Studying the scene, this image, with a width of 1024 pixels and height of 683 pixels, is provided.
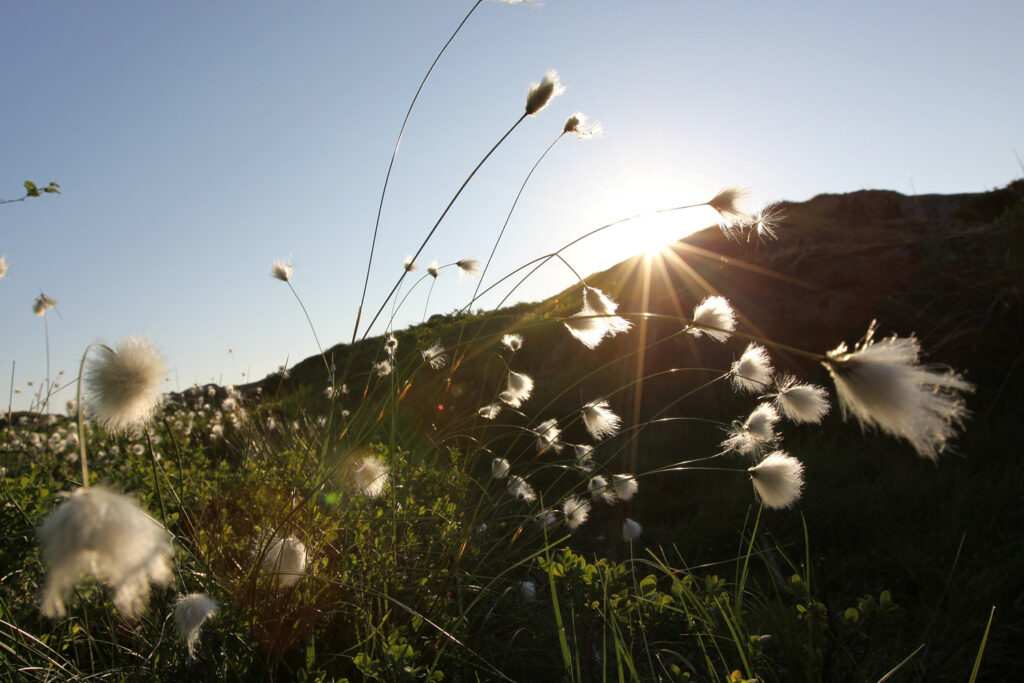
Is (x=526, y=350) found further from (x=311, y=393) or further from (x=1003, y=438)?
(x=1003, y=438)

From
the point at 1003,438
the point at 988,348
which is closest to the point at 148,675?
the point at 1003,438

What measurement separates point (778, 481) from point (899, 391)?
67cm

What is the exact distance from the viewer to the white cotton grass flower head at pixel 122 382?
1.29m

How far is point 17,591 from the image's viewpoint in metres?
2.00

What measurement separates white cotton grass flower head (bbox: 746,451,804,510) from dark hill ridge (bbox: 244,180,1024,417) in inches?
55.3

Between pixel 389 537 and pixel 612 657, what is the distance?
2.81ft

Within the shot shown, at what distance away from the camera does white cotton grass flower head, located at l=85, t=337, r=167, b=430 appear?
129 cm

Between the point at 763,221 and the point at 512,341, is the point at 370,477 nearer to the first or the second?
the point at 512,341

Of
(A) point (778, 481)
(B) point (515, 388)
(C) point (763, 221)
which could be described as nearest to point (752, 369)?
(A) point (778, 481)

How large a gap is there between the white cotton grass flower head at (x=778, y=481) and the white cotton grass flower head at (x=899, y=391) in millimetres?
535

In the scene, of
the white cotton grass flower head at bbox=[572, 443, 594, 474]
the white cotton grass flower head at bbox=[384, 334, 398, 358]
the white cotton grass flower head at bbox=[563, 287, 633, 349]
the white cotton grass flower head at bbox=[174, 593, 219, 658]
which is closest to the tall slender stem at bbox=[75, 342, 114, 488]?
the white cotton grass flower head at bbox=[174, 593, 219, 658]

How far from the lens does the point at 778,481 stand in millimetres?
1654

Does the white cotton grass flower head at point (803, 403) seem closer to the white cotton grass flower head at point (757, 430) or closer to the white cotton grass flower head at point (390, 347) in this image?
the white cotton grass flower head at point (757, 430)

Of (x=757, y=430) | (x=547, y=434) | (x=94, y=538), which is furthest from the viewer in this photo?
(x=547, y=434)
